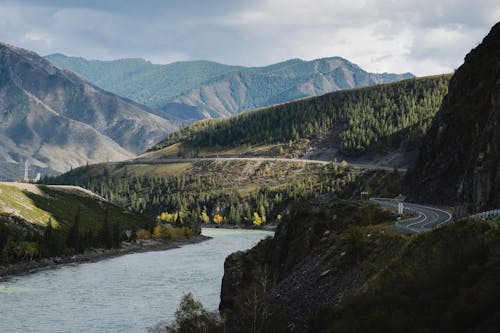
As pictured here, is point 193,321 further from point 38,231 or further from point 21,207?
point 21,207

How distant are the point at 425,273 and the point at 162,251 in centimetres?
14831

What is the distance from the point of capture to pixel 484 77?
9912 cm

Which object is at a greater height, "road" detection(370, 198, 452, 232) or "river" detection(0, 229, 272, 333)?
"road" detection(370, 198, 452, 232)

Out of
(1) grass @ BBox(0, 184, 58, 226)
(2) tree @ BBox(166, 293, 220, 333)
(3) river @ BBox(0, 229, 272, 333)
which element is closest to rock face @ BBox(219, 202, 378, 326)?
(2) tree @ BBox(166, 293, 220, 333)

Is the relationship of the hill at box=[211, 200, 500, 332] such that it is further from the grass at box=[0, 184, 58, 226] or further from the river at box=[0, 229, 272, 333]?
the grass at box=[0, 184, 58, 226]

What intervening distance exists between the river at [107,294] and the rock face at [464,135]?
126 ft

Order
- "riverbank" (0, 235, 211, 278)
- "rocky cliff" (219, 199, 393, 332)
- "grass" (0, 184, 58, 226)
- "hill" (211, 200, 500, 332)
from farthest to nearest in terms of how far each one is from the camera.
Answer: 1. "grass" (0, 184, 58, 226)
2. "riverbank" (0, 235, 211, 278)
3. "rocky cliff" (219, 199, 393, 332)
4. "hill" (211, 200, 500, 332)

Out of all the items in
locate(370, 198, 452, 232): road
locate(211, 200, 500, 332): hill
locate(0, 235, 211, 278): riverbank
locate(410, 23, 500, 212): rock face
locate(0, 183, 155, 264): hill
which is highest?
locate(410, 23, 500, 212): rock face

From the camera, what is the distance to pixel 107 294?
95688mm

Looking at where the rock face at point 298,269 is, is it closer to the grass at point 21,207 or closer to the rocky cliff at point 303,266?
the rocky cliff at point 303,266

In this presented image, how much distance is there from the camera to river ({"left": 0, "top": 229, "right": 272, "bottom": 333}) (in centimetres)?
7312

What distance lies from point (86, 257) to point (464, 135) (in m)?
97.1

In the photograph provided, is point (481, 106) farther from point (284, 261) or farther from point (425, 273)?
point (425, 273)

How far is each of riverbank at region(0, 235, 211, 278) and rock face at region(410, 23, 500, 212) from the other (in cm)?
Answer: 8081
